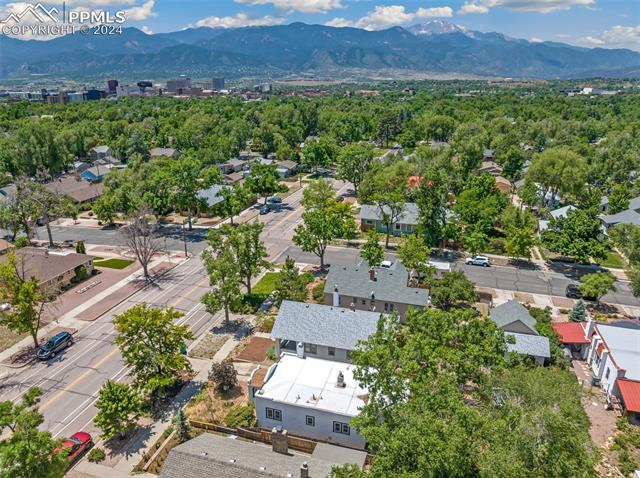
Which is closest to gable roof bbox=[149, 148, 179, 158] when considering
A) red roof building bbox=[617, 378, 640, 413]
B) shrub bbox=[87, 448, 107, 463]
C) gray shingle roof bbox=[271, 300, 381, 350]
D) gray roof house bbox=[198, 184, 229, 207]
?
gray roof house bbox=[198, 184, 229, 207]

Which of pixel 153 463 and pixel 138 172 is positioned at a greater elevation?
pixel 138 172

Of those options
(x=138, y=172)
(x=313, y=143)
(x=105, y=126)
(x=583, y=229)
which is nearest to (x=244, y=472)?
(x=583, y=229)

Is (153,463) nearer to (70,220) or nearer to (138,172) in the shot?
(138,172)

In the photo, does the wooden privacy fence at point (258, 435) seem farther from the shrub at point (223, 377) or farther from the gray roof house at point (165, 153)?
the gray roof house at point (165, 153)

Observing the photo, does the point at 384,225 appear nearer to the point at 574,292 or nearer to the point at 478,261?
the point at 478,261

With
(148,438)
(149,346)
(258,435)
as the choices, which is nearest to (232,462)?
(258,435)

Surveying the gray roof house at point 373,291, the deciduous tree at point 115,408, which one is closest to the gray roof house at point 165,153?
the gray roof house at point 373,291

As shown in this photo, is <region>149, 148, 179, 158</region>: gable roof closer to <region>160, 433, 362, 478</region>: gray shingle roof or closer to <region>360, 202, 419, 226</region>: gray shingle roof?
<region>360, 202, 419, 226</region>: gray shingle roof
